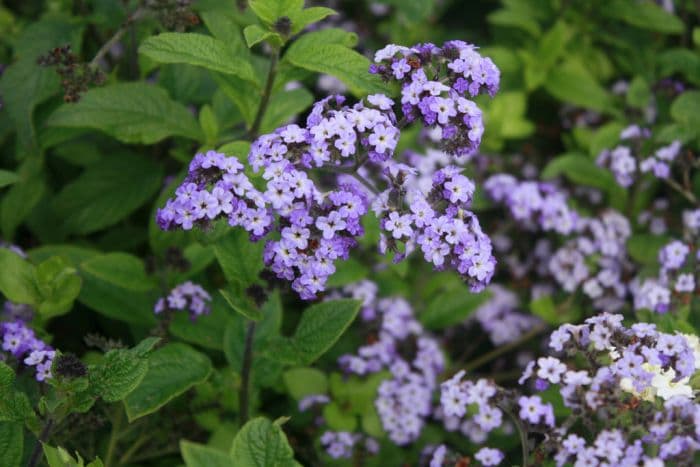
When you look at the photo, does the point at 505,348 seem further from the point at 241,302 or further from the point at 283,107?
the point at 241,302

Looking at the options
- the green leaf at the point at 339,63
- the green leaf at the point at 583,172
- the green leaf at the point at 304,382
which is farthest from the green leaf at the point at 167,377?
the green leaf at the point at 583,172

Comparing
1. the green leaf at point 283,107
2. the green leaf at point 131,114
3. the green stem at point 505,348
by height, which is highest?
the green leaf at point 131,114

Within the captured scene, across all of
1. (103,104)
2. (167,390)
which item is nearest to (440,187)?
(167,390)

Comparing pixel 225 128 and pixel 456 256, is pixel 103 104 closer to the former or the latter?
pixel 225 128

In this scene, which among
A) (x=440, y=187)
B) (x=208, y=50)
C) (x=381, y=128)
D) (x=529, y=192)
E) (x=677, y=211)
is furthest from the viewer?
(x=677, y=211)

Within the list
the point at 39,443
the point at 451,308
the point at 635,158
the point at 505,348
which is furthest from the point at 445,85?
the point at 635,158

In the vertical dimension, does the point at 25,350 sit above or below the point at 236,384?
above

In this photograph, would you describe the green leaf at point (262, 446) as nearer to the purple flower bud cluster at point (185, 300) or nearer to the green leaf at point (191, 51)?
the purple flower bud cluster at point (185, 300)
